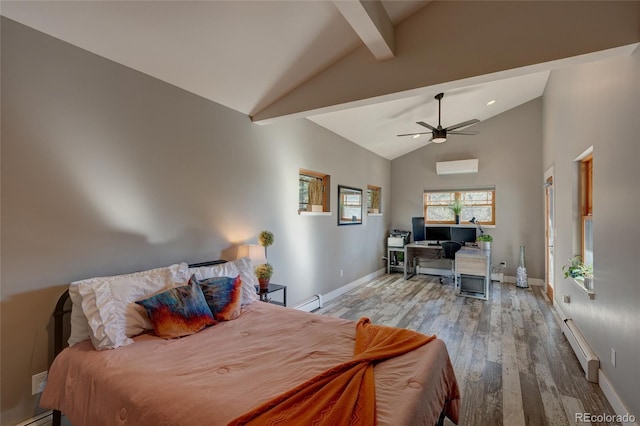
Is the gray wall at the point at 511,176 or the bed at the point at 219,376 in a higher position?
the gray wall at the point at 511,176

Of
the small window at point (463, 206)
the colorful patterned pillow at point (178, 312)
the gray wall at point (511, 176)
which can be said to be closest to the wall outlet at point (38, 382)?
the colorful patterned pillow at point (178, 312)

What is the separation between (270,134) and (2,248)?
2622 millimetres

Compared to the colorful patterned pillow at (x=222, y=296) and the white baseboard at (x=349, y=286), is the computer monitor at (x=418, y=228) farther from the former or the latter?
the colorful patterned pillow at (x=222, y=296)

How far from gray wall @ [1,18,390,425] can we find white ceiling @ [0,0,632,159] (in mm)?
135

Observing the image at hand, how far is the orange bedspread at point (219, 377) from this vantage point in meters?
1.27

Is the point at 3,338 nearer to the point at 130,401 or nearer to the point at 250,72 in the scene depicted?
the point at 130,401

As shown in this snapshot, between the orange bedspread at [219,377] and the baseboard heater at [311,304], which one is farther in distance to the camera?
the baseboard heater at [311,304]

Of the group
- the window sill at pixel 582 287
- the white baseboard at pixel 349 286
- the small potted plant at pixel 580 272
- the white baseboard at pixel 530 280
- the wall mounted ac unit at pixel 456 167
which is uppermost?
the wall mounted ac unit at pixel 456 167

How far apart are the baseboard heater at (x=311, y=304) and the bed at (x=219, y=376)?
6.62ft

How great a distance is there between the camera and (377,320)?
12.9 feet

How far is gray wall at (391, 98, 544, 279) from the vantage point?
5.91 metres

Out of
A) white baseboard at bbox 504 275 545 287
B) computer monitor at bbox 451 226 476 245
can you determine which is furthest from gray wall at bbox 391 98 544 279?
computer monitor at bbox 451 226 476 245

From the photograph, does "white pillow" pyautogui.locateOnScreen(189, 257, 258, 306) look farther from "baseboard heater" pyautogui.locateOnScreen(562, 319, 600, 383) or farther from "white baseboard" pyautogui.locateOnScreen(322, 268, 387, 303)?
"baseboard heater" pyautogui.locateOnScreen(562, 319, 600, 383)

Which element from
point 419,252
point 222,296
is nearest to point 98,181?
point 222,296
